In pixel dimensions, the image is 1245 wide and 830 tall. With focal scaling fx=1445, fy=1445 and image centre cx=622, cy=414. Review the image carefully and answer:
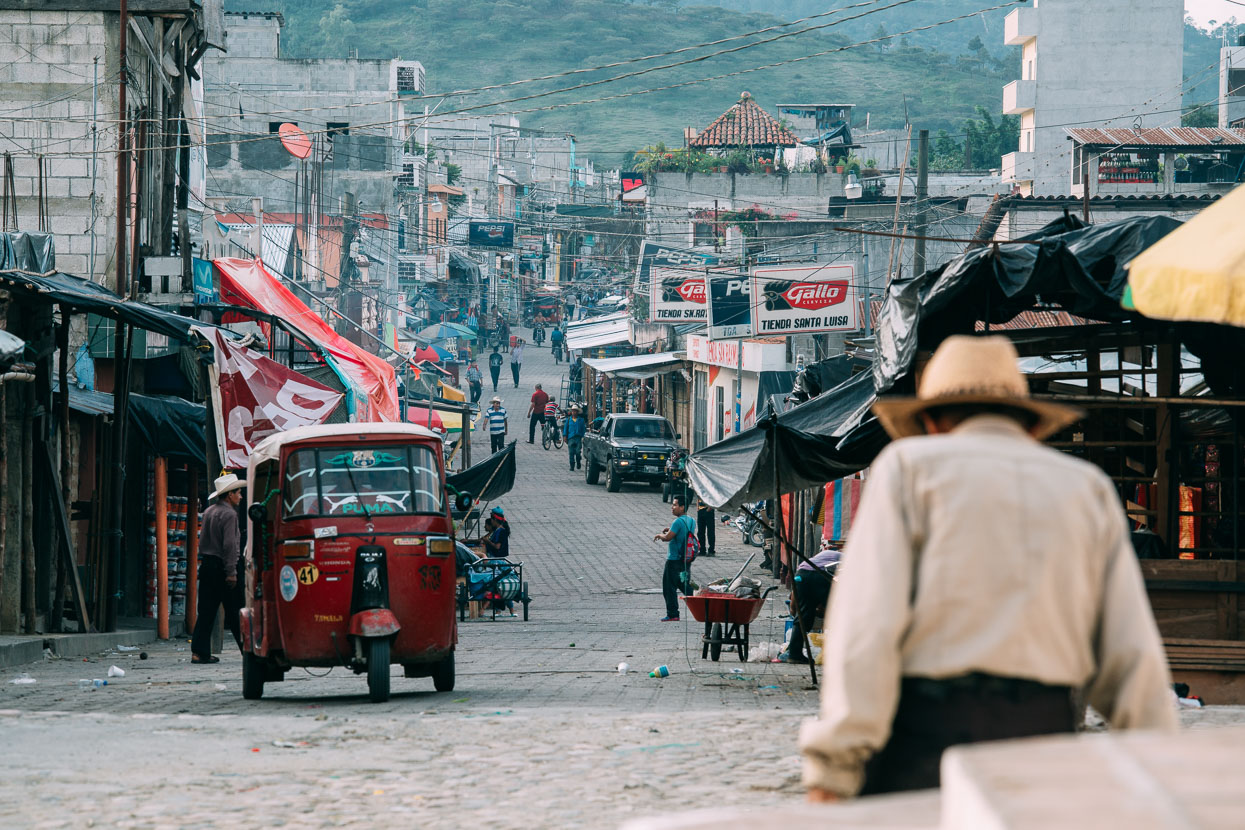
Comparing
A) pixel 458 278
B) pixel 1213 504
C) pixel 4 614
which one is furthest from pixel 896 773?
pixel 458 278

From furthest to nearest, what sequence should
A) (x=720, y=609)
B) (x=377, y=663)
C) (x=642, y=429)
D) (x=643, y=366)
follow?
1. (x=643, y=366)
2. (x=642, y=429)
3. (x=720, y=609)
4. (x=377, y=663)

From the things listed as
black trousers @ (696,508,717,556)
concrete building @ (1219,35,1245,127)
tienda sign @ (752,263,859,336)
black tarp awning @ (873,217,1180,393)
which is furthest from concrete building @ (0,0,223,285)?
concrete building @ (1219,35,1245,127)

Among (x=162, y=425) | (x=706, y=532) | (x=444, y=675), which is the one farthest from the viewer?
(x=706, y=532)

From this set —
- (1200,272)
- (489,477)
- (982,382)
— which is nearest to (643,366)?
(489,477)

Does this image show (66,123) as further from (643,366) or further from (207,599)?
(643,366)

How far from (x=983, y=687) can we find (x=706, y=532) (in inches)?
995

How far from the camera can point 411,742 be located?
357 inches

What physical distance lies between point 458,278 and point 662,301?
58.2 meters

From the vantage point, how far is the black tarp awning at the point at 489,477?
2367 cm

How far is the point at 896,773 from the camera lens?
369 cm

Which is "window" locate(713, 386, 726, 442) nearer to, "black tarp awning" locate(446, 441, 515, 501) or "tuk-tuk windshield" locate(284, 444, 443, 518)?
"black tarp awning" locate(446, 441, 515, 501)

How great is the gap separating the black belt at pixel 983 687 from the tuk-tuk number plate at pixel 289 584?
28.5ft

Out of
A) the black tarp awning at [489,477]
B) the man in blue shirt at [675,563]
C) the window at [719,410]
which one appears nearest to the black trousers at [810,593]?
the man in blue shirt at [675,563]

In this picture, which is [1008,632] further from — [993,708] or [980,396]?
[980,396]
